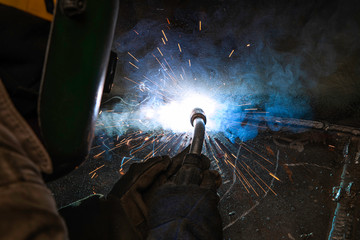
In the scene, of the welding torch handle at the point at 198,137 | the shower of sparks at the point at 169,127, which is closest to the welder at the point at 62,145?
the welding torch handle at the point at 198,137

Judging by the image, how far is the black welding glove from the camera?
1.44m

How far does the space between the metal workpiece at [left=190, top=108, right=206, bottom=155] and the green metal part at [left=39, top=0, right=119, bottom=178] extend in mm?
899

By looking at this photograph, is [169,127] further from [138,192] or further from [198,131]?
[138,192]

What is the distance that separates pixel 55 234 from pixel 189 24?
2404 millimetres

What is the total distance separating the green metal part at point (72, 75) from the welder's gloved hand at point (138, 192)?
1.85 ft

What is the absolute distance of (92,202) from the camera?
1.57 meters

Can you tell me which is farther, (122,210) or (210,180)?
(210,180)

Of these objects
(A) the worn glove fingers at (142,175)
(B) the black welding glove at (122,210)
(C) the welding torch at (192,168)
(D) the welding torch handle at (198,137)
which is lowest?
(B) the black welding glove at (122,210)

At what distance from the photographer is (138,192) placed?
63.7 inches

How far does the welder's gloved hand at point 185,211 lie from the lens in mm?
1260

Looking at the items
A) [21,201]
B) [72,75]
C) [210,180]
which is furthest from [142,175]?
[21,201]

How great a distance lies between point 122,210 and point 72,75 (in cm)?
97

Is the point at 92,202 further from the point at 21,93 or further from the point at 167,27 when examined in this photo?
the point at 167,27

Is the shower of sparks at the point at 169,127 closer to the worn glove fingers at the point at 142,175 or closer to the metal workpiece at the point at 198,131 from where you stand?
the metal workpiece at the point at 198,131
